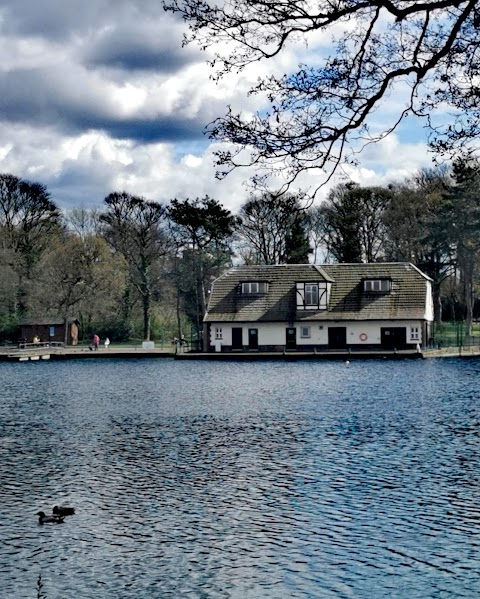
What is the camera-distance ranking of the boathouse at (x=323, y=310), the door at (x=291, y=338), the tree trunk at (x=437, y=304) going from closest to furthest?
the boathouse at (x=323, y=310) → the door at (x=291, y=338) → the tree trunk at (x=437, y=304)

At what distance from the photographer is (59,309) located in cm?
7644

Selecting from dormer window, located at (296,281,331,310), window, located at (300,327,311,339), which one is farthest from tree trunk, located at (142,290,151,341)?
window, located at (300,327,311,339)

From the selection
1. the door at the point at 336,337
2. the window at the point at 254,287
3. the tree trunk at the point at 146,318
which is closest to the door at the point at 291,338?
the door at the point at 336,337

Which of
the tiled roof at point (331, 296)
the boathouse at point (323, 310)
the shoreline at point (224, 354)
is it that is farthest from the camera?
the tiled roof at point (331, 296)

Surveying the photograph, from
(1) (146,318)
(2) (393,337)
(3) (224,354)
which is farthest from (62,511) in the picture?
(1) (146,318)

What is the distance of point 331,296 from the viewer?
225 ft

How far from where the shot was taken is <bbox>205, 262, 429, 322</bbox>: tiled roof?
6631 cm

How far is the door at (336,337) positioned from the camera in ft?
220

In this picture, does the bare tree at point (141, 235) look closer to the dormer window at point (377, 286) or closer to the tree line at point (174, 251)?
the tree line at point (174, 251)

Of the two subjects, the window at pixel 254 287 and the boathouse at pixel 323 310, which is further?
the window at pixel 254 287

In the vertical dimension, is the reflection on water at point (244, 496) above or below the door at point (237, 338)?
below

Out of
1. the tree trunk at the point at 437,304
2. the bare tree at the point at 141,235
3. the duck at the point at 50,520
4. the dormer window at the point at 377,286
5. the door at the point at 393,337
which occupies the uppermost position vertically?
the bare tree at the point at 141,235

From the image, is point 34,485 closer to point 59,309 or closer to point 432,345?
Answer: point 432,345

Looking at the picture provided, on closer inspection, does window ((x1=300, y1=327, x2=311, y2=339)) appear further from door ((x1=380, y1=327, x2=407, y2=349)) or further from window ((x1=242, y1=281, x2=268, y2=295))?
door ((x1=380, y1=327, x2=407, y2=349))
